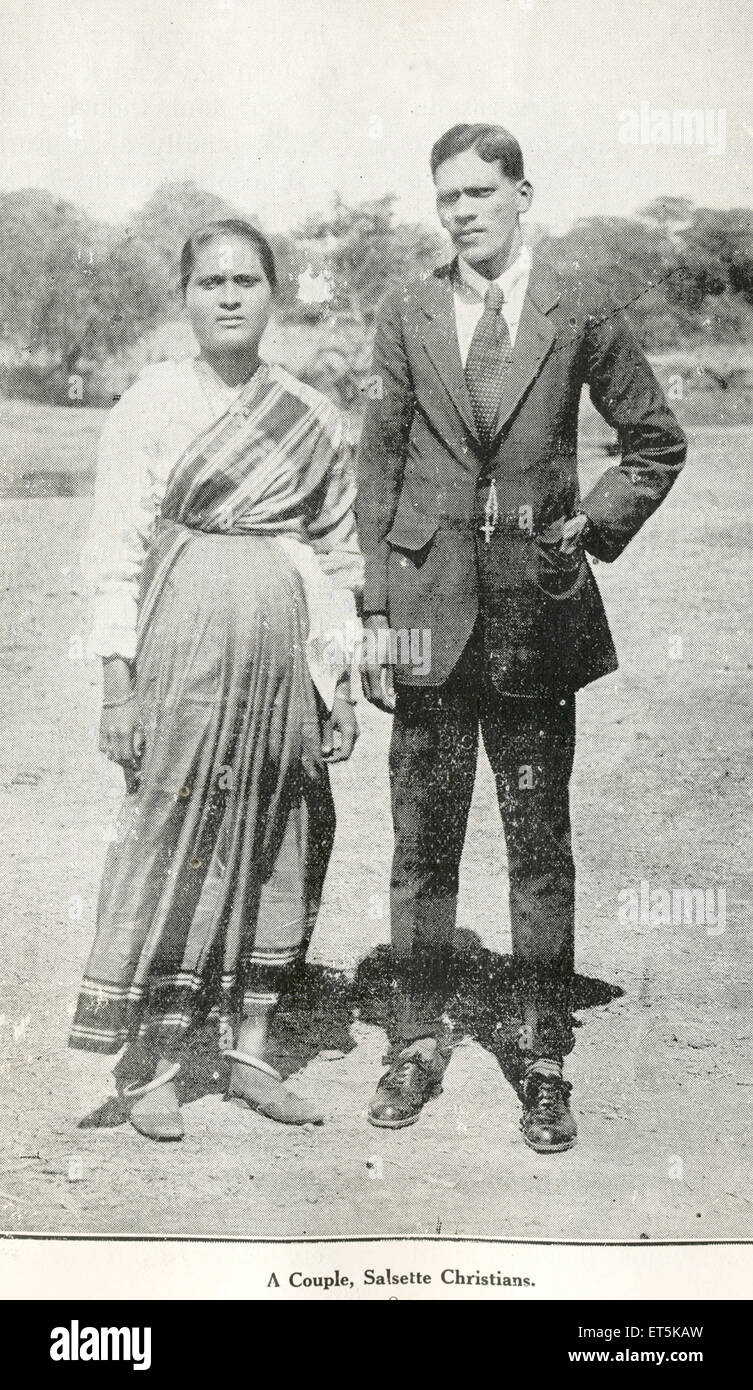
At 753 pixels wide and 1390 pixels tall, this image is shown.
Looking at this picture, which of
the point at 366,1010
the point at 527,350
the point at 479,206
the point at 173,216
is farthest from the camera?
the point at 366,1010

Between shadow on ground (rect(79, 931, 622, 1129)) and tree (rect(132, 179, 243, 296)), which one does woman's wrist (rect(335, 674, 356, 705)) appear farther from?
tree (rect(132, 179, 243, 296))

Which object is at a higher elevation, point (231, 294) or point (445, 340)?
point (231, 294)

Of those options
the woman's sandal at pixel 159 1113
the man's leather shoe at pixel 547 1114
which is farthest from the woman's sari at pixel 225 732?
the man's leather shoe at pixel 547 1114

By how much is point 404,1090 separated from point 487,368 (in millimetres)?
1639

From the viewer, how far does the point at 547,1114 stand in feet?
10.4

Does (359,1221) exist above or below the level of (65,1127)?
below

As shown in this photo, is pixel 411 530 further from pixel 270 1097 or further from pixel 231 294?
pixel 270 1097

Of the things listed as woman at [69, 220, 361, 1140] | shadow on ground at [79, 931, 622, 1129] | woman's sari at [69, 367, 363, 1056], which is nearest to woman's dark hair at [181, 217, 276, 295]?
woman at [69, 220, 361, 1140]

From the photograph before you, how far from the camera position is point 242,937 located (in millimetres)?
3131

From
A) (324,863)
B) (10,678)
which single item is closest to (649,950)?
(324,863)

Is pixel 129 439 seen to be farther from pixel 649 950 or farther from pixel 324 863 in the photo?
pixel 649 950

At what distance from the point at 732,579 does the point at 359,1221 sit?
1778mm

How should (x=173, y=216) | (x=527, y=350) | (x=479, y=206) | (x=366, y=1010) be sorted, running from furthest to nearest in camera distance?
(x=366, y=1010) < (x=173, y=216) < (x=479, y=206) < (x=527, y=350)

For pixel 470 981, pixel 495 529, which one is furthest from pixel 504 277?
pixel 470 981
